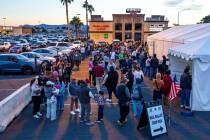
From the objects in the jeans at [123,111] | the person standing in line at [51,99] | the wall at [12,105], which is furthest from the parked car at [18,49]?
the jeans at [123,111]

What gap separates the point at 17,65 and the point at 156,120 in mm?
19024

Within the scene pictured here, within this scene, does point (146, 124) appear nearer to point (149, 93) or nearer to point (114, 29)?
point (149, 93)

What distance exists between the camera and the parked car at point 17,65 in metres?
28.4

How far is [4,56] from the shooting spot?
28734mm

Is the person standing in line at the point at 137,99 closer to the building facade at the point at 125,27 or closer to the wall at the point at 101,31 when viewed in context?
the wall at the point at 101,31

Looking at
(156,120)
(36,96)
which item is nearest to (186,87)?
(156,120)

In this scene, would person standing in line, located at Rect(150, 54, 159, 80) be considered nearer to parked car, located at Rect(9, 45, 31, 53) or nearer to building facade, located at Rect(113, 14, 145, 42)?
parked car, located at Rect(9, 45, 31, 53)

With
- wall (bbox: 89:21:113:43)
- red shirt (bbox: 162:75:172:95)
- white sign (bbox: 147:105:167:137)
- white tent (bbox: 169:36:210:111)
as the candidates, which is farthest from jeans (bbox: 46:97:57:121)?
wall (bbox: 89:21:113:43)

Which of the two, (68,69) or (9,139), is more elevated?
(68,69)

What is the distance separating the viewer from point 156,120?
1129 centimetres

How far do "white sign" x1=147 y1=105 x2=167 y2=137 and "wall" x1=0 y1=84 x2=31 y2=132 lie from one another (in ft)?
15.7

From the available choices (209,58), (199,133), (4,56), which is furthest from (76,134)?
(4,56)

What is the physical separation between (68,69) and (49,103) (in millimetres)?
6687

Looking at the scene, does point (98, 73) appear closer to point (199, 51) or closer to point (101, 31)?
point (199, 51)
